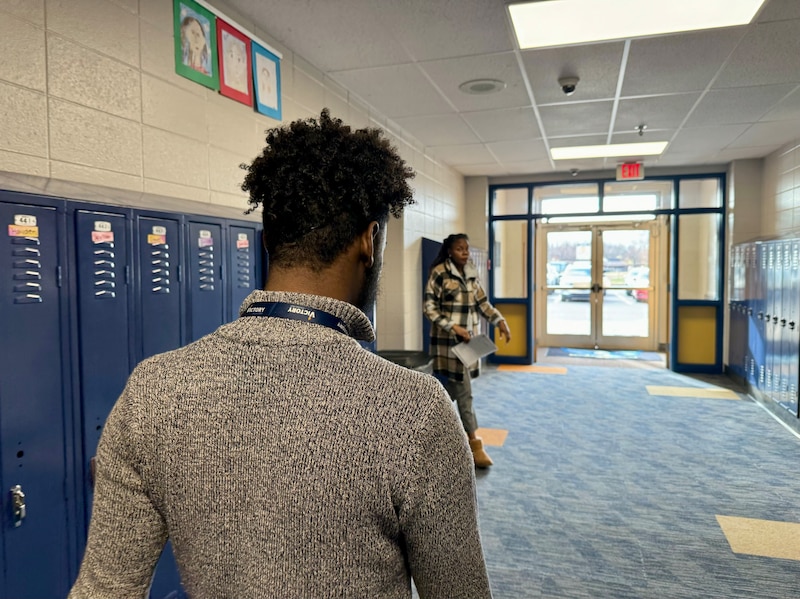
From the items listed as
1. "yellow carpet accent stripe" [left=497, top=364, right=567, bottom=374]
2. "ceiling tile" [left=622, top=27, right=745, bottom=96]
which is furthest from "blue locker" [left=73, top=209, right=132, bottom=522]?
"yellow carpet accent stripe" [left=497, top=364, right=567, bottom=374]

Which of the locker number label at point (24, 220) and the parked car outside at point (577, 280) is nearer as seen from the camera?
the locker number label at point (24, 220)

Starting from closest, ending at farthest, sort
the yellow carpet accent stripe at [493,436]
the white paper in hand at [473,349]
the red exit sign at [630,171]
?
the white paper in hand at [473,349] → the yellow carpet accent stripe at [493,436] → the red exit sign at [630,171]

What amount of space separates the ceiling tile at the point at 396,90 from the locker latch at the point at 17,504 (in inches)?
112

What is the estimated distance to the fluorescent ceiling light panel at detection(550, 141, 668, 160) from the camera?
5621 mm

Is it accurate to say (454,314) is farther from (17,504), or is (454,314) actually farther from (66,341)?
(17,504)

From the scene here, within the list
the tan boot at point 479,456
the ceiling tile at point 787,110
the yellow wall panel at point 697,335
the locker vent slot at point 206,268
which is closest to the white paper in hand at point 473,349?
the tan boot at point 479,456

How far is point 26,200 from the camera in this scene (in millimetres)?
1607

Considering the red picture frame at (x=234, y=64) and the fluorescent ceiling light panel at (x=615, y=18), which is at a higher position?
the fluorescent ceiling light panel at (x=615, y=18)

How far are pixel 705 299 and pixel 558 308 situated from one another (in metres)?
5.14

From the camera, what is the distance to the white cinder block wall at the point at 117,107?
166 cm

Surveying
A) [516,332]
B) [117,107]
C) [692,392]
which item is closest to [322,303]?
[117,107]

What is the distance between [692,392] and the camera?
5781mm

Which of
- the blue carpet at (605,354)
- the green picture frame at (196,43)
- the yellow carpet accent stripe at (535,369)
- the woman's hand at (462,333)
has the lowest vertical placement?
the yellow carpet accent stripe at (535,369)

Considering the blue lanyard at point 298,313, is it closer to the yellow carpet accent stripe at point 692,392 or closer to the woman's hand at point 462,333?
the woman's hand at point 462,333
